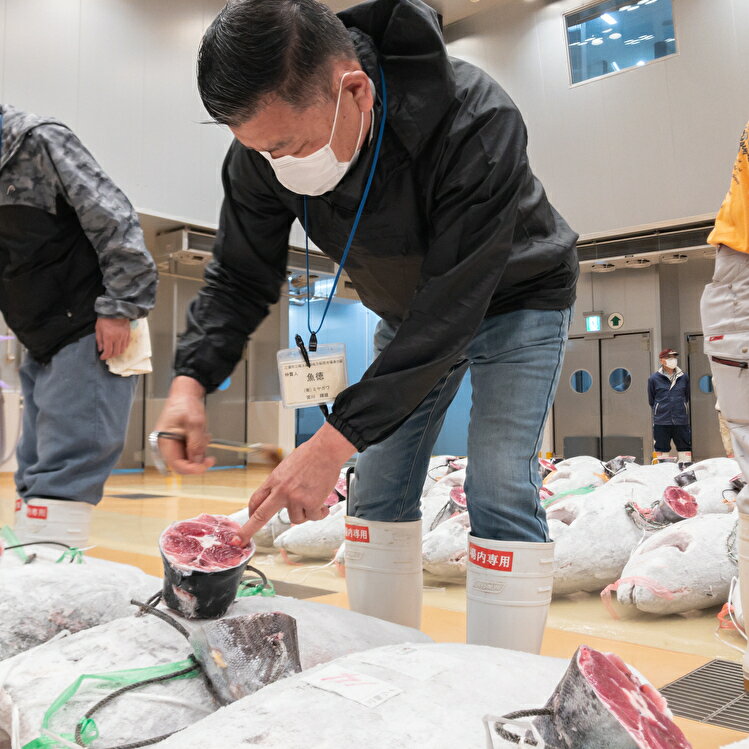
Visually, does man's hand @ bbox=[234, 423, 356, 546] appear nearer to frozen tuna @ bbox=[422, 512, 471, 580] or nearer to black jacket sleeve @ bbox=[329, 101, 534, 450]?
black jacket sleeve @ bbox=[329, 101, 534, 450]

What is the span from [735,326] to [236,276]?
4.13ft

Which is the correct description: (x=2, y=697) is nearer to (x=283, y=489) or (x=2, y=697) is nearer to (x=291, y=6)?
(x=283, y=489)

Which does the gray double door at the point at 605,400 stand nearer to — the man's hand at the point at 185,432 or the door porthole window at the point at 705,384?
the door porthole window at the point at 705,384

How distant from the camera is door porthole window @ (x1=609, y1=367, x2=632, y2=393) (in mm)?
12250

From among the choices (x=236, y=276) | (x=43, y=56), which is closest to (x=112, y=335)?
(x=236, y=276)

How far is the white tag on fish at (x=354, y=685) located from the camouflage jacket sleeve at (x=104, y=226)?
1653 millimetres

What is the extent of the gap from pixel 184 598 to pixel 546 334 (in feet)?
3.19

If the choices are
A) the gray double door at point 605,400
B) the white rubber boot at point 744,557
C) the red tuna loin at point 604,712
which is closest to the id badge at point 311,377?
the red tuna loin at point 604,712

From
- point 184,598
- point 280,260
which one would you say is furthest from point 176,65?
point 184,598

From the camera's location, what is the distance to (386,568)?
6.28 ft

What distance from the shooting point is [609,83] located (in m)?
11.1

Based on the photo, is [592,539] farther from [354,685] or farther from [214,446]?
[354,685]

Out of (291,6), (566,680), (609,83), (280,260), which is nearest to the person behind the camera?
(566,680)

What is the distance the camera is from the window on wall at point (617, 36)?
421 inches
